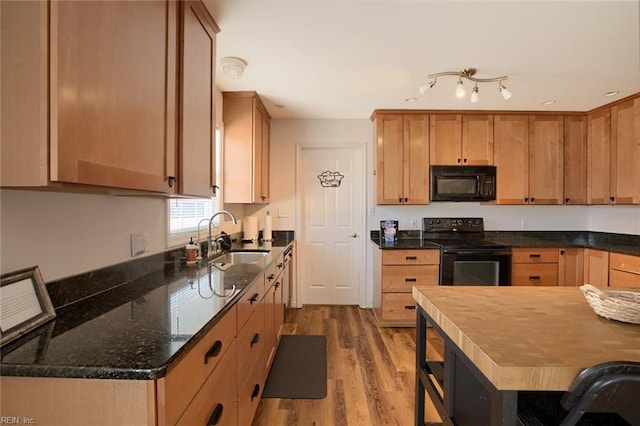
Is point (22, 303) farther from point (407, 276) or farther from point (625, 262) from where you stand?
point (625, 262)

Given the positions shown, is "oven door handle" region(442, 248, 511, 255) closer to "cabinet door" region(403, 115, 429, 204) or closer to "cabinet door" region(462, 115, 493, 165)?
"cabinet door" region(403, 115, 429, 204)

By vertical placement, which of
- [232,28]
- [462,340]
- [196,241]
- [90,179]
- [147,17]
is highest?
[232,28]

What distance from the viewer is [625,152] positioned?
123 inches

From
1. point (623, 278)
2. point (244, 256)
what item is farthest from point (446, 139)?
point (244, 256)

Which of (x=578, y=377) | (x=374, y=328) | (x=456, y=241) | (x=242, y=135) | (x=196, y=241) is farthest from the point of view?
(x=456, y=241)

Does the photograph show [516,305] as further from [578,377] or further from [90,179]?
[90,179]

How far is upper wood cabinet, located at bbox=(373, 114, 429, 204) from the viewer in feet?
11.5

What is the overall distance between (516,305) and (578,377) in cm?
55

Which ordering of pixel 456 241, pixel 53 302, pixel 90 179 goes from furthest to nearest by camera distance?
pixel 456 241
pixel 53 302
pixel 90 179

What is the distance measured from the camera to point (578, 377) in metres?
0.72

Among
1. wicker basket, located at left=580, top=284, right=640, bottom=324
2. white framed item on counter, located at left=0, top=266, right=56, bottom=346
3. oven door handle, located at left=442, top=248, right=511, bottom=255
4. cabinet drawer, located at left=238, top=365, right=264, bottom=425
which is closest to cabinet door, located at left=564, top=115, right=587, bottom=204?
oven door handle, located at left=442, top=248, right=511, bottom=255

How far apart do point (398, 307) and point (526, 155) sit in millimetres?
2311

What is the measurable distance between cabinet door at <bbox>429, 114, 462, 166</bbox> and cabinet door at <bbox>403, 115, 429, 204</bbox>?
80mm

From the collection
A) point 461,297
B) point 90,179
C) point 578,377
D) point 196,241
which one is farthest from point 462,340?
point 196,241
